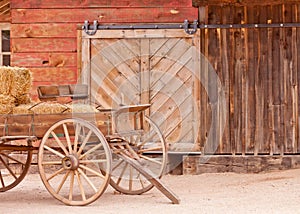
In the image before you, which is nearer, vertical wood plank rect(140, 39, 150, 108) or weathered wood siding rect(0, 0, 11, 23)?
vertical wood plank rect(140, 39, 150, 108)

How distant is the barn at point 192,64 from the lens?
10.3 metres

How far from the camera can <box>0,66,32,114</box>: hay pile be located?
24.3ft

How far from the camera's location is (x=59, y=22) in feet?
34.6

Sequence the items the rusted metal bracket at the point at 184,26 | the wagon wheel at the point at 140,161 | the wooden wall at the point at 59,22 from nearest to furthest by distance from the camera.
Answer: the wagon wheel at the point at 140,161, the rusted metal bracket at the point at 184,26, the wooden wall at the point at 59,22

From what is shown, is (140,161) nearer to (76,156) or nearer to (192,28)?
(76,156)

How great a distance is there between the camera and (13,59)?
Answer: 10570mm

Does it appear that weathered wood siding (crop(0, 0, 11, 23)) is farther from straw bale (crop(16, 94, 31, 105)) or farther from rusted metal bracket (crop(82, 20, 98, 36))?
straw bale (crop(16, 94, 31, 105))

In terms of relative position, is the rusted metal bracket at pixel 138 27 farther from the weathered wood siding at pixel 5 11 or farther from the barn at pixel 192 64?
the weathered wood siding at pixel 5 11

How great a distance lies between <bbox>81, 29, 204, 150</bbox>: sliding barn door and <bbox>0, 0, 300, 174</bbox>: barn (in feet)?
0.05

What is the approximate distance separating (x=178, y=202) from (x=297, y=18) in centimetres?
414

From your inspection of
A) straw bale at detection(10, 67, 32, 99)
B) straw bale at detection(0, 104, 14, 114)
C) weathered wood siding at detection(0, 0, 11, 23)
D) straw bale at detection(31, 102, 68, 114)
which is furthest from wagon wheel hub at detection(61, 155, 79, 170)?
weathered wood siding at detection(0, 0, 11, 23)

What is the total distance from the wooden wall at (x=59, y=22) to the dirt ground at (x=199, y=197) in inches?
67.0

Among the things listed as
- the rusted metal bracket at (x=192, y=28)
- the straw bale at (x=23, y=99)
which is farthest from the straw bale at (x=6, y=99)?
the rusted metal bracket at (x=192, y=28)

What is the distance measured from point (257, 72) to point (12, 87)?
13.8ft
